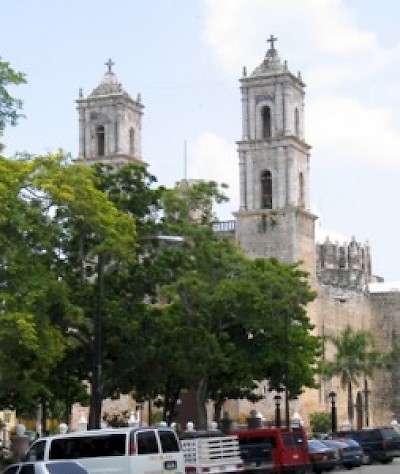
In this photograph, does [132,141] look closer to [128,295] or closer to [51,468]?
[128,295]

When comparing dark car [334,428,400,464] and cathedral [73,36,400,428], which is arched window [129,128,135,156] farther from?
dark car [334,428,400,464]

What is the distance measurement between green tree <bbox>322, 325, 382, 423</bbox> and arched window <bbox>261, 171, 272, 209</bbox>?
13.2 m

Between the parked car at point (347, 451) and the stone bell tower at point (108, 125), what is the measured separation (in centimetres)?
5669

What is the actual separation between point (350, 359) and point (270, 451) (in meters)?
69.2

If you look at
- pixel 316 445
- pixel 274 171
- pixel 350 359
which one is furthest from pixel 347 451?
pixel 350 359

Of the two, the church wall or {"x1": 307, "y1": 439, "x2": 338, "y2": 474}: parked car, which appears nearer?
{"x1": 307, "y1": 439, "x2": 338, "y2": 474}: parked car

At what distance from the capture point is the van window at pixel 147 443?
31859 millimetres

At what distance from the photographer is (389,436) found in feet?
194

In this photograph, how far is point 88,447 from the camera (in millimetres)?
32375

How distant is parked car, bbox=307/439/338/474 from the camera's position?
4784cm

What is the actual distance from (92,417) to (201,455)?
13.5 m

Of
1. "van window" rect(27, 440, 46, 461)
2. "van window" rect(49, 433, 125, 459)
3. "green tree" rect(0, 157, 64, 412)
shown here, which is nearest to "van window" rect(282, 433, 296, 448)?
"green tree" rect(0, 157, 64, 412)

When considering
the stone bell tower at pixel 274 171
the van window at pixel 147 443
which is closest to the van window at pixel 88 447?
the van window at pixel 147 443

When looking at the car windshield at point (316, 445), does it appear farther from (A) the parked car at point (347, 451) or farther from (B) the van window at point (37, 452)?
(B) the van window at point (37, 452)
